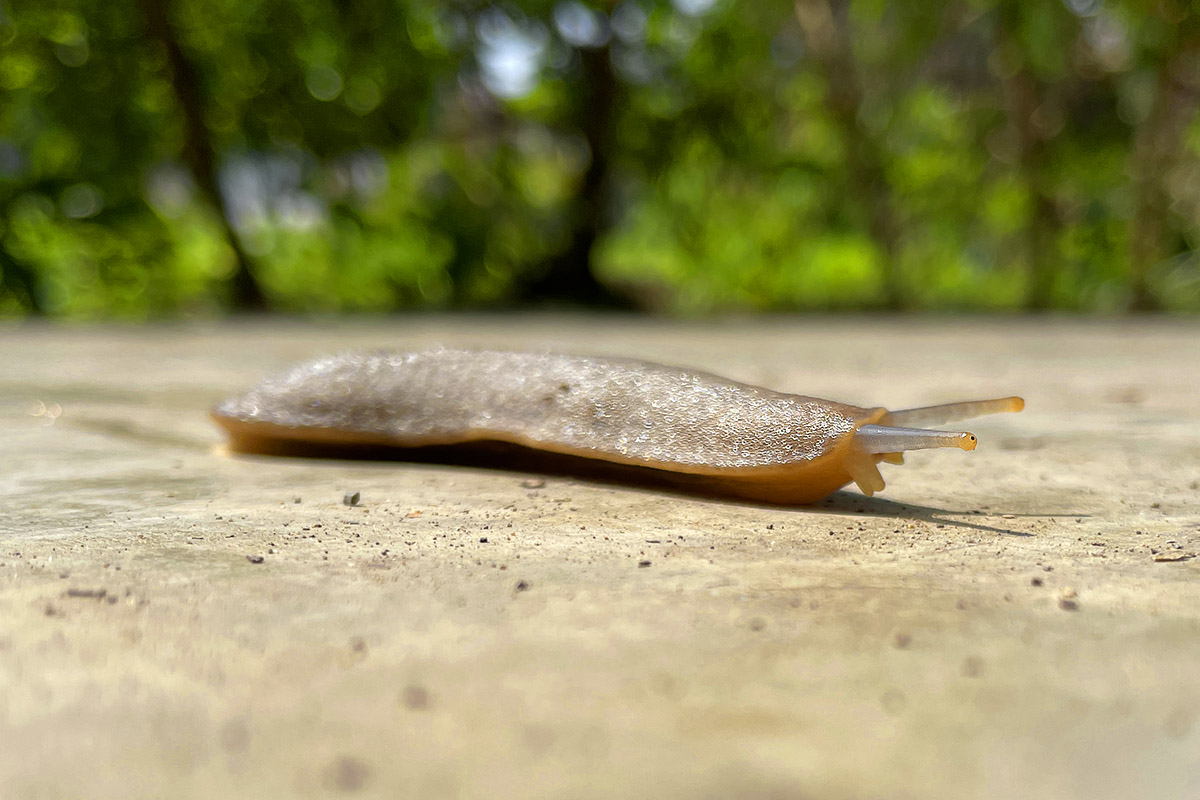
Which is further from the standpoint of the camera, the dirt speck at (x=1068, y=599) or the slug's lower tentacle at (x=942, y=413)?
the slug's lower tentacle at (x=942, y=413)

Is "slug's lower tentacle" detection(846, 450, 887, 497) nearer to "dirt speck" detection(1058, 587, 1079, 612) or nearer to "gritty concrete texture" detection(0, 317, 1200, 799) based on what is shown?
"gritty concrete texture" detection(0, 317, 1200, 799)

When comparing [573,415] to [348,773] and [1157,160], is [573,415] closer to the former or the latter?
[348,773]

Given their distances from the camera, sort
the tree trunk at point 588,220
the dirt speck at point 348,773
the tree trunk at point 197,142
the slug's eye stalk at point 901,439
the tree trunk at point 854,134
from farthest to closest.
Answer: the tree trunk at point 588,220, the tree trunk at point 854,134, the tree trunk at point 197,142, the slug's eye stalk at point 901,439, the dirt speck at point 348,773

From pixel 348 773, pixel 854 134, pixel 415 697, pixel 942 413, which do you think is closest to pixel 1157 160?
pixel 854 134

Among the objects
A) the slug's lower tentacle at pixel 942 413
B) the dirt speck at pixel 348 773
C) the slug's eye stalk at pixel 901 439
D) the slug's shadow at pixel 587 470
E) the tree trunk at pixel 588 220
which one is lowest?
the dirt speck at pixel 348 773

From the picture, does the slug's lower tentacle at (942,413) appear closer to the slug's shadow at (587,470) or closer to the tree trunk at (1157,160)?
the slug's shadow at (587,470)

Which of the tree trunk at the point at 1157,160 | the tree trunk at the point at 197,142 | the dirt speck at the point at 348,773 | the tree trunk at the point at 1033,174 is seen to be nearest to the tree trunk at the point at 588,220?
the tree trunk at the point at 197,142

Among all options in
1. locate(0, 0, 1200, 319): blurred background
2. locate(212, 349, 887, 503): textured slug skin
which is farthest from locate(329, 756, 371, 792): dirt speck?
locate(0, 0, 1200, 319): blurred background

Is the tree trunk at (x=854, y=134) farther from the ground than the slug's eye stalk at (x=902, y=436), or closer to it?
farther from the ground
